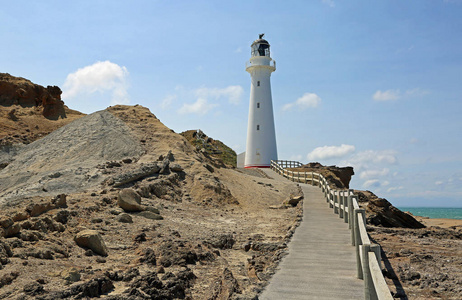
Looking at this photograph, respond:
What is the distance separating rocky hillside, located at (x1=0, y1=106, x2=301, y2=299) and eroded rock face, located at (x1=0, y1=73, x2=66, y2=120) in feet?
42.3

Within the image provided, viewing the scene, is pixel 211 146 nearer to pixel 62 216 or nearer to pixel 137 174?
pixel 137 174

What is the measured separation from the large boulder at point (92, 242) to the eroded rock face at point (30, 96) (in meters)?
33.7

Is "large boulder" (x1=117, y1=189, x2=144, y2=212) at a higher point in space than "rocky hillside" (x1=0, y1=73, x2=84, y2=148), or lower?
lower

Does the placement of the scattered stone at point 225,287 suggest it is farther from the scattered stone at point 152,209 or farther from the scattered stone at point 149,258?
the scattered stone at point 152,209

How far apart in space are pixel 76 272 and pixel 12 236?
2.58m

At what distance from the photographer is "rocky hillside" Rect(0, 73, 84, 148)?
1347 inches

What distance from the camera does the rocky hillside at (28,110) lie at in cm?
3422

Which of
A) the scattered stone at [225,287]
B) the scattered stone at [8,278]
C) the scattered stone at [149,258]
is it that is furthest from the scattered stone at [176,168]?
the scattered stone at [8,278]

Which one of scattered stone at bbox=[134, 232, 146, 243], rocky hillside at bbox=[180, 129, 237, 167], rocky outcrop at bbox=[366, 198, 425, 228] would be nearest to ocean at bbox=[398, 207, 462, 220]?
rocky hillside at bbox=[180, 129, 237, 167]

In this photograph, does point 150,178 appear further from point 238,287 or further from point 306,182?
point 306,182

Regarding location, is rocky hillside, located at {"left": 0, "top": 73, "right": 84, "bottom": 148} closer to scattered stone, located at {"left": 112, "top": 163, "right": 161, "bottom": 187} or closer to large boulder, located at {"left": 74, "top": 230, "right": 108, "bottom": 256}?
scattered stone, located at {"left": 112, "top": 163, "right": 161, "bottom": 187}

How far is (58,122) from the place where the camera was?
37.8 metres

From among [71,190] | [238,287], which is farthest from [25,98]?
[238,287]

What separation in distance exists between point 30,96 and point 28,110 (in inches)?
122
